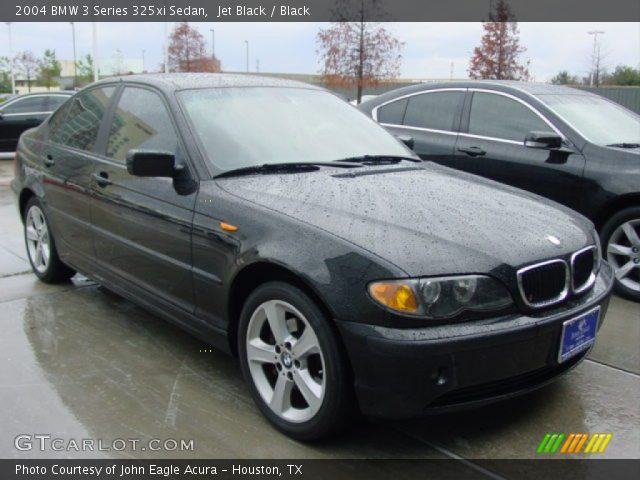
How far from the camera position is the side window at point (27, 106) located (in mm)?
14281

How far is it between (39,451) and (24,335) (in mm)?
1515

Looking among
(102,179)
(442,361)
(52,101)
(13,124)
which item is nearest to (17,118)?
(13,124)

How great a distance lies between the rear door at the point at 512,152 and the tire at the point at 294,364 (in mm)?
3255

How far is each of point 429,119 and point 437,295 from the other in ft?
13.5

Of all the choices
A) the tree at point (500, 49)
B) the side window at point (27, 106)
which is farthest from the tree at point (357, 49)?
the side window at point (27, 106)

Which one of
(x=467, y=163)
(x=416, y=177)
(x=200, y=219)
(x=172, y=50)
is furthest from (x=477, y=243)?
(x=172, y=50)

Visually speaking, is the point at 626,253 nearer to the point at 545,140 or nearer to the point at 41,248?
the point at 545,140

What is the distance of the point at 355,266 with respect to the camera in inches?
102

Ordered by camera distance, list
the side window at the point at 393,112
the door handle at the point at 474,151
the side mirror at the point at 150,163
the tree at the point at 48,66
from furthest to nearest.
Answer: the tree at the point at 48,66 → the side window at the point at 393,112 → the door handle at the point at 474,151 → the side mirror at the point at 150,163

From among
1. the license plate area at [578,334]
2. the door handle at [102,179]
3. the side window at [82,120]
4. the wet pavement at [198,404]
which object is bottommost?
the wet pavement at [198,404]

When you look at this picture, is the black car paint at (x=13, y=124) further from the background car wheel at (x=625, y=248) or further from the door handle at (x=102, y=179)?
the background car wheel at (x=625, y=248)

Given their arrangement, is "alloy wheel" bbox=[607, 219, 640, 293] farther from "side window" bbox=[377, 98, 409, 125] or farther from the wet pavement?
"side window" bbox=[377, 98, 409, 125]

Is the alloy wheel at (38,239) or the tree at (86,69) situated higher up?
the tree at (86,69)

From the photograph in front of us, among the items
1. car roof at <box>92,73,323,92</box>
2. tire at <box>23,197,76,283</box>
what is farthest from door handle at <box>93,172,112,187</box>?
tire at <box>23,197,76,283</box>
